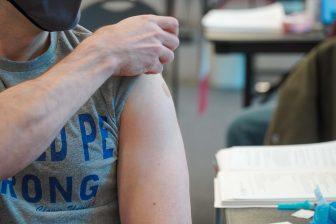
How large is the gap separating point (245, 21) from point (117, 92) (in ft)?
6.49

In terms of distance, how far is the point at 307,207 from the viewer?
1.20 meters

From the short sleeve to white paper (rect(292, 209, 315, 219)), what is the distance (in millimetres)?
355

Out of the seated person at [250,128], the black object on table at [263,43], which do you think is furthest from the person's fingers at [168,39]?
the black object on table at [263,43]

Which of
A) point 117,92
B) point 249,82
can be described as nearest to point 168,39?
point 117,92

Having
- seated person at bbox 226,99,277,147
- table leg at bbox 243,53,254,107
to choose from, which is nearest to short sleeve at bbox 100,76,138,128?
seated person at bbox 226,99,277,147

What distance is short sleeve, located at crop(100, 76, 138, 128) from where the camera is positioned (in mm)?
1164

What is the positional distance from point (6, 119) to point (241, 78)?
13.5 feet

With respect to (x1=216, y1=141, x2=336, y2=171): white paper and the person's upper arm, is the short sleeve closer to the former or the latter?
the person's upper arm

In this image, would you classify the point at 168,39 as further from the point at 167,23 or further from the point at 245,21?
the point at 245,21

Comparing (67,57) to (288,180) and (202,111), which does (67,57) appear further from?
(202,111)

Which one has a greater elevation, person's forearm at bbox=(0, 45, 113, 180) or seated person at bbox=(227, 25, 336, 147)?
person's forearm at bbox=(0, 45, 113, 180)

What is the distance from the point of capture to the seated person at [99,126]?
1.11 meters

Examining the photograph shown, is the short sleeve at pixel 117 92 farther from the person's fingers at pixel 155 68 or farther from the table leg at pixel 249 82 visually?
the table leg at pixel 249 82

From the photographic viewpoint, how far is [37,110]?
3.35 ft
